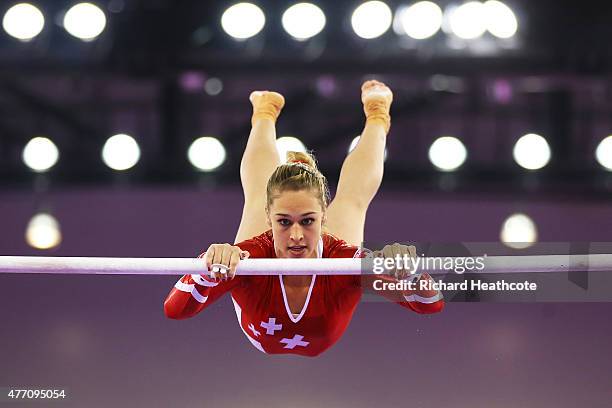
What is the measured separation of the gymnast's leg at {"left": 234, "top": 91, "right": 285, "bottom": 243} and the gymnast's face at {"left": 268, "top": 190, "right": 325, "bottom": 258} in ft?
1.32

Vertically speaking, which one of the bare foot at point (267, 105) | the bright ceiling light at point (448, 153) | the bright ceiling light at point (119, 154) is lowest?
the bare foot at point (267, 105)

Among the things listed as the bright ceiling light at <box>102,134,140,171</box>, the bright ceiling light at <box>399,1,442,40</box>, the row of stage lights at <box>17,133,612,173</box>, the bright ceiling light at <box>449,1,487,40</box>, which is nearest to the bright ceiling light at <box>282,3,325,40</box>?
the bright ceiling light at <box>399,1,442,40</box>

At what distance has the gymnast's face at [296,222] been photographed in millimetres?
2098

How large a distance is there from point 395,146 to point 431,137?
26cm

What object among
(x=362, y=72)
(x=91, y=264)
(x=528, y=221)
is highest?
(x=362, y=72)

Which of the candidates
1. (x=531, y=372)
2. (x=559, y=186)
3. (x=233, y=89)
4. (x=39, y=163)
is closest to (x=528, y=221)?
(x=559, y=186)

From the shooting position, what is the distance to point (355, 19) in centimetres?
435

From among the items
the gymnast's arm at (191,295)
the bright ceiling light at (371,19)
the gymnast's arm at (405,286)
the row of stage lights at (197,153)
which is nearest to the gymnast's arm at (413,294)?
the gymnast's arm at (405,286)

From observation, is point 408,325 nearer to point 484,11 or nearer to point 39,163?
point 484,11

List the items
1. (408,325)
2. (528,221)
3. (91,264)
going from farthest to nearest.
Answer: (528,221) → (408,325) → (91,264)

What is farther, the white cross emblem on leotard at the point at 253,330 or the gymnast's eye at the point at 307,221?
the white cross emblem on leotard at the point at 253,330

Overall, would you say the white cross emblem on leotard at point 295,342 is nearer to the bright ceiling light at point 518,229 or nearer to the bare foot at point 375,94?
the bare foot at point 375,94

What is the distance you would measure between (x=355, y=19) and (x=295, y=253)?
8.10 ft

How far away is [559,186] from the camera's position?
16.3 ft
